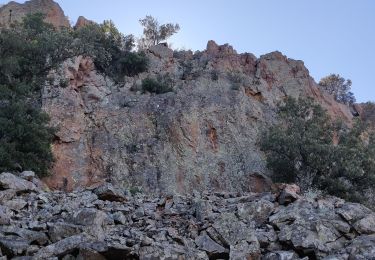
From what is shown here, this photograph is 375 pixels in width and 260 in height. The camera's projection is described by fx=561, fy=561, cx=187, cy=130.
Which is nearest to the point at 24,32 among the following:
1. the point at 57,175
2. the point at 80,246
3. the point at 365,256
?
the point at 57,175

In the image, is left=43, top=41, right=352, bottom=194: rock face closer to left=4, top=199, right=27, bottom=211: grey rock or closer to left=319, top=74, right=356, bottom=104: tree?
left=4, top=199, right=27, bottom=211: grey rock

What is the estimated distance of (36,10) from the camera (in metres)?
37.8

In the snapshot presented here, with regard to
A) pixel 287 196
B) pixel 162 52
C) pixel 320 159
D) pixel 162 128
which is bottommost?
pixel 287 196

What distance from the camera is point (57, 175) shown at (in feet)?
75.9

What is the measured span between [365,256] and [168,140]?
16.3 metres

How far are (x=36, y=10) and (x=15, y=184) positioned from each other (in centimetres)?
2544

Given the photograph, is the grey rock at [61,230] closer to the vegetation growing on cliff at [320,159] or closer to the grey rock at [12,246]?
the grey rock at [12,246]

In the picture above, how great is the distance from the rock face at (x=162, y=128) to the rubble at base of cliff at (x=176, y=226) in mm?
8613

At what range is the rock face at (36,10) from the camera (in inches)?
1480

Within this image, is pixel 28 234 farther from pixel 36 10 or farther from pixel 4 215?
pixel 36 10

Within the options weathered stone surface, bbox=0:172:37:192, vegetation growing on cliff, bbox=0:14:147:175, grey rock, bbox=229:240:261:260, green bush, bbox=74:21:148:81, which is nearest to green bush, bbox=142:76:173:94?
green bush, bbox=74:21:148:81

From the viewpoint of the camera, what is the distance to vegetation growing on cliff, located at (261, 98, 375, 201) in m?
23.5

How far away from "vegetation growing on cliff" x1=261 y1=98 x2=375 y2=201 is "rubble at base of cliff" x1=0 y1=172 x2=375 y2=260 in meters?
9.09

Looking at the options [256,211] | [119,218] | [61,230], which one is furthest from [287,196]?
[61,230]
